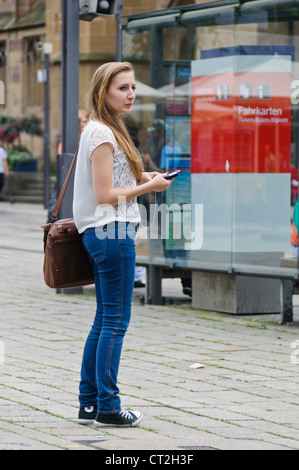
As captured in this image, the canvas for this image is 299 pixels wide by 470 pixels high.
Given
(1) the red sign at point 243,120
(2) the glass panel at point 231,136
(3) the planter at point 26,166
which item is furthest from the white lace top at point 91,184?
(3) the planter at point 26,166

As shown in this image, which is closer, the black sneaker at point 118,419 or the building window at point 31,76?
the black sneaker at point 118,419

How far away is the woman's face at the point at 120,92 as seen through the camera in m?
5.04

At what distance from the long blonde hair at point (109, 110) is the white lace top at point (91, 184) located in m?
0.03

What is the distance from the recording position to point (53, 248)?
5.11m

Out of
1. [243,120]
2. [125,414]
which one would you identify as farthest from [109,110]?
[243,120]

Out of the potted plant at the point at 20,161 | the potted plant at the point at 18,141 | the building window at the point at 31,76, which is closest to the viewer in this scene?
the potted plant at the point at 20,161

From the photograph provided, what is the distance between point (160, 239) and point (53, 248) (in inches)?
192

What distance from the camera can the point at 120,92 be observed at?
5043 millimetres

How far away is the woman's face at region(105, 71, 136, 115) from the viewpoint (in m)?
5.04

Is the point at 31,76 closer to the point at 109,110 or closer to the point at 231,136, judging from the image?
the point at 231,136

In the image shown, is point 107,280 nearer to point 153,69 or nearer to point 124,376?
point 124,376

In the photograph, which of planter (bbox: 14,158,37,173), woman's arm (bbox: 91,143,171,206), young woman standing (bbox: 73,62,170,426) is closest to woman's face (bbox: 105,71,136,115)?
young woman standing (bbox: 73,62,170,426)

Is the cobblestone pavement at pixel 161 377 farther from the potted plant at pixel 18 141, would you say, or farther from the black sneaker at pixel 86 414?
the potted plant at pixel 18 141

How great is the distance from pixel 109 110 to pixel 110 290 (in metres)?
0.86
